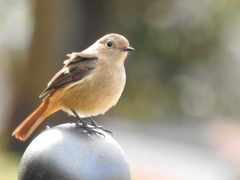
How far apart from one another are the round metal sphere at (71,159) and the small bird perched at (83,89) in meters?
1.24

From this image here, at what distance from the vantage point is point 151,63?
1043 centimetres

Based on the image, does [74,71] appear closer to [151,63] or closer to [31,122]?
[31,122]

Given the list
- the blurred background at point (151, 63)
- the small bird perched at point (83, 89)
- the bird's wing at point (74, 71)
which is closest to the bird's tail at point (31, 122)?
the small bird perched at point (83, 89)

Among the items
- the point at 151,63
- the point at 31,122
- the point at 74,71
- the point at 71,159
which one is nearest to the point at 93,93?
the point at 74,71

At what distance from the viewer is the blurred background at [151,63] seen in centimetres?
900

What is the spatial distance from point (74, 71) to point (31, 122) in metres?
0.77

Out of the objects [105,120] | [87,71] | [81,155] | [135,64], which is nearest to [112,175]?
[81,155]

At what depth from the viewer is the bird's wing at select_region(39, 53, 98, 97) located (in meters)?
3.96

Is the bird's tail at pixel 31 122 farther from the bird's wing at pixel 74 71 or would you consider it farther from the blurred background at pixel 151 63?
the blurred background at pixel 151 63

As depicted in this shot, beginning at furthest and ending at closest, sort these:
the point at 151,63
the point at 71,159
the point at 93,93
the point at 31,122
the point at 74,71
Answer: the point at 151,63, the point at 74,71, the point at 31,122, the point at 93,93, the point at 71,159

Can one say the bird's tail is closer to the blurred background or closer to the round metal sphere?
the round metal sphere

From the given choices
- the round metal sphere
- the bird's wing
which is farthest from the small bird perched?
the round metal sphere

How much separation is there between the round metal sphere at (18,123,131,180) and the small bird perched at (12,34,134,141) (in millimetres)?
1237

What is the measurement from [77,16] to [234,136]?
284 inches
